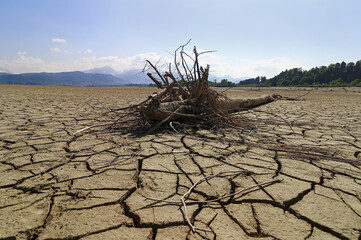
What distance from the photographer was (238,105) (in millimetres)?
4508

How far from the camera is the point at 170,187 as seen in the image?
1.32m

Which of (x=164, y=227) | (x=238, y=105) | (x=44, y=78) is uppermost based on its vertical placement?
(x=44, y=78)

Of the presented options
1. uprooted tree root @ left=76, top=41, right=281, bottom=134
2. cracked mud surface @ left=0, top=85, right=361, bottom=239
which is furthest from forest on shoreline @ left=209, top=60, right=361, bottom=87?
cracked mud surface @ left=0, top=85, right=361, bottom=239

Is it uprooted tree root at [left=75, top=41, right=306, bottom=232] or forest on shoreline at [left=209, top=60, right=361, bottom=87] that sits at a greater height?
forest on shoreline at [left=209, top=60, right=361, bottom=87]

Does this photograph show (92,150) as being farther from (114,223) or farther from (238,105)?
(238,105)

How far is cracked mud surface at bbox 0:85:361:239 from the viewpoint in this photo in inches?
37.9

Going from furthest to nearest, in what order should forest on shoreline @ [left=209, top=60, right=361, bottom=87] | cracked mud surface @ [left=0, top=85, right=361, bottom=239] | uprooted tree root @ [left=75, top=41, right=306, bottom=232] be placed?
forest on shoreline @ [left=209, top=60, right=361, bottom=87] → uprooted tree root @ [left=75, top=41, right=306, bottom=232] → cracked mud surface @ [left=0, top=85, right=361, bottom=239]

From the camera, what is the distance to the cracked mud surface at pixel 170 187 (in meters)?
0.96

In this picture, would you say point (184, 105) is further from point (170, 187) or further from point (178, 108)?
point (170, 187)

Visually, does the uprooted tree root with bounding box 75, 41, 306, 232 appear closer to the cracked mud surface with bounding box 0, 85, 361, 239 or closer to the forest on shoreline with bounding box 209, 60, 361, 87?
the cracked mud surface with bounding box 0, 85, 361, 239

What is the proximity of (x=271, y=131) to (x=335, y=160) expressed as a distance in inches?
41.8

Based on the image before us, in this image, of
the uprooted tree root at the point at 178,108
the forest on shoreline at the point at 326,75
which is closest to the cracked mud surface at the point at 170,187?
the uprooted tree root at the point at 178,108

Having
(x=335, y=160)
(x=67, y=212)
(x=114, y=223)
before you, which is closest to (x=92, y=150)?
(x=67, y=212)

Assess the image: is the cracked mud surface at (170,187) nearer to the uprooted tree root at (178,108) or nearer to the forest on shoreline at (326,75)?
the uprooted tree root at (178,108)
